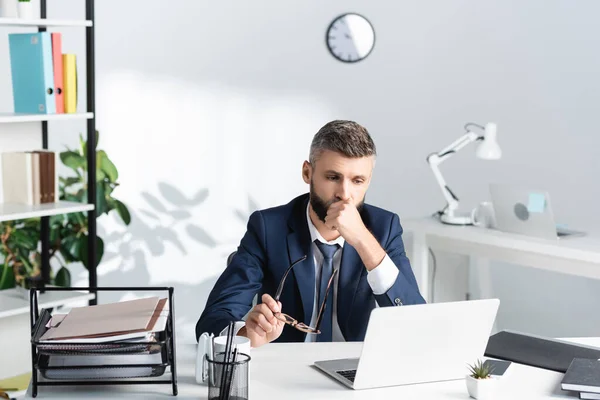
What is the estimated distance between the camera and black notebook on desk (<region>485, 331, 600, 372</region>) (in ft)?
6.60

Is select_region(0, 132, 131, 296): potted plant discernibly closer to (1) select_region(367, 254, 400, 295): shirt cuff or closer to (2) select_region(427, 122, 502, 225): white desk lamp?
(2) select_region(427, 122, 502, 225): white desk lamp

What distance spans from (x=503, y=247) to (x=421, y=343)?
2.22 meters

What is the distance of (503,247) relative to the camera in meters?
3.92

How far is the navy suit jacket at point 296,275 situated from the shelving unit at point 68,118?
1306mm

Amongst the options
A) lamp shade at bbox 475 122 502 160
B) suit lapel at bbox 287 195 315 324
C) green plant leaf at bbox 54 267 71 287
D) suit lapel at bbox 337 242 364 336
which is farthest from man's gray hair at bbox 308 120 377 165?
green plant leaf at bbox 54 267 71 287

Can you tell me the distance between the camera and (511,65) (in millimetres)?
5121

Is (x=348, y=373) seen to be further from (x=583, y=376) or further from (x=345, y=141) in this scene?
(x=345, y=141)

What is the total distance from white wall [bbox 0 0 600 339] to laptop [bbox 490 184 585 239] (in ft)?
1.92

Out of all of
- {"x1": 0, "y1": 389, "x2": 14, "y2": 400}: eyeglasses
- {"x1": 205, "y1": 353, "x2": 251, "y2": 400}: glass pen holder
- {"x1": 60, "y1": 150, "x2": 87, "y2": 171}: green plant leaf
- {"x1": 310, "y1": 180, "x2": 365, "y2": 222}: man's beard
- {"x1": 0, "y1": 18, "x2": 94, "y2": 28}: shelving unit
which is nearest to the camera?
{"x1": 205, "y1": 353, "x2": 251, "y2": 400}: glass pen holder

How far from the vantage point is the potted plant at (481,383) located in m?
1.75

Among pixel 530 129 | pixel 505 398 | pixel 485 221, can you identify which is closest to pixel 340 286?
pixel 505 398

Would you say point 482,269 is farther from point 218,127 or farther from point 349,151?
point 349,151

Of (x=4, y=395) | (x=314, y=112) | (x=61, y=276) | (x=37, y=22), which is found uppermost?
(x=37, y=22)

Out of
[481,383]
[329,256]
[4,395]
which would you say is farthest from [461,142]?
[481,383]
